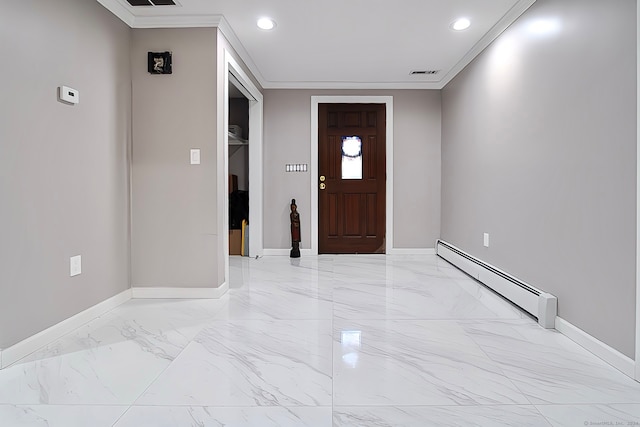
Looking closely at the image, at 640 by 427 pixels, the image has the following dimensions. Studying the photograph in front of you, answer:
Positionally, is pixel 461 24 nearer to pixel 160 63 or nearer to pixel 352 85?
pixel 352 85

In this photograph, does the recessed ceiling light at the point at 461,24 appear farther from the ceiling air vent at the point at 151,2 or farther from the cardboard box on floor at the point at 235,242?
the cardboard box on floor at the point at 235,242

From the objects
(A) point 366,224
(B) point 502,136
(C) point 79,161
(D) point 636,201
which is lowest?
(A) point 366,224

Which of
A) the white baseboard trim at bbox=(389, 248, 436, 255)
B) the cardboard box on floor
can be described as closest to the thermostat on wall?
the cardboard box on floor

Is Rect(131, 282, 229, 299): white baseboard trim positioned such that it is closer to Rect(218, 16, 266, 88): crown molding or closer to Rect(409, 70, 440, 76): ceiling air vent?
Rect(218, 16, 266, 88): crown molding

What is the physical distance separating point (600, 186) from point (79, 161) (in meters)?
2.91

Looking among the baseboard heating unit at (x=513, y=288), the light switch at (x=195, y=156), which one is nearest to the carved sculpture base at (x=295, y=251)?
the baseboard heating unit at (x=513, y=288)

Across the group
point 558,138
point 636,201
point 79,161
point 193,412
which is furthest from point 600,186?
point 79,161

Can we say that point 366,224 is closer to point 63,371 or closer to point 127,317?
point 127,317

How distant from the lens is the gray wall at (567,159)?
1.91 metres

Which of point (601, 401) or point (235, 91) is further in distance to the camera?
point (235, 91)

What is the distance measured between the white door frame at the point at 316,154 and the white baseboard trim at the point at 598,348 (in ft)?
10.0

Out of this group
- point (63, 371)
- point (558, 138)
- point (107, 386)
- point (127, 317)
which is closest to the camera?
point (107, 386)

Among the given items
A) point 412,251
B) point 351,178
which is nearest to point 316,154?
point 351,178

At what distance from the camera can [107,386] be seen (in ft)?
5.74
